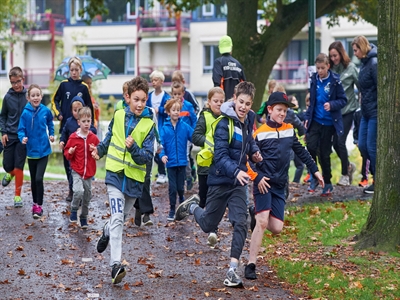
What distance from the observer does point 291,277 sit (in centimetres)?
921

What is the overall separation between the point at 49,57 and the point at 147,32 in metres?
7.57

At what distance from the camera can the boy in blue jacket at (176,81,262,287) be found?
8.76 meters

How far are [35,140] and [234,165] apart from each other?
4.83 m

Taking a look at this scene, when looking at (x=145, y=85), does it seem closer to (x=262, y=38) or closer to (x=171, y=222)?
(x=171, y=222)

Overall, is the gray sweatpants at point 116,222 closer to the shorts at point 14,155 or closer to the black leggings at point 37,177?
the black leggings at point 37,177

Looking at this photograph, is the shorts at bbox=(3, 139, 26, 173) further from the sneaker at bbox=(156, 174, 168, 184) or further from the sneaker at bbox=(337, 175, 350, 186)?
the sneaker at bbox=(337, 175, 350, 186)

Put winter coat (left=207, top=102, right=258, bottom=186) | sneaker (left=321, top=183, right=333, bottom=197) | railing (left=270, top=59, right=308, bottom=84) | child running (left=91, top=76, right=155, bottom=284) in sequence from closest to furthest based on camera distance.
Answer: winter coat (left=207, top=102, right=258, bottom=186)
child running (left=91, top=76, right=155, bottom=284)
sneaker (left=321, top=183, right=333, bottom=197)
railing (left=270, top=59, right=308, bottom=84)

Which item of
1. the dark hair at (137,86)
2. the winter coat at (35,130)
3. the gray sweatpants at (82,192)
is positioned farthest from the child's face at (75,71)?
the dark hair at (137,86)

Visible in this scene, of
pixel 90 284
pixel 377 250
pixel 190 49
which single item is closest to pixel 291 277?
pixel 377 250

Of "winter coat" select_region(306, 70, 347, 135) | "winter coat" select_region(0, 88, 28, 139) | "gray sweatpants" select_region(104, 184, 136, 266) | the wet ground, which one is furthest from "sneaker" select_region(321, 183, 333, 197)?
"gray sweatpants" select_region(104, 184, 136, 266)

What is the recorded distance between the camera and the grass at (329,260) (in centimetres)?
863

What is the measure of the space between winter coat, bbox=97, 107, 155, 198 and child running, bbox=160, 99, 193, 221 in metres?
3.08

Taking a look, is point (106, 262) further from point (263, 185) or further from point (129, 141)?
point (263, 185)

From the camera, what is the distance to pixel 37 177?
12594 millimetres
